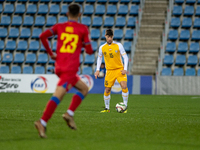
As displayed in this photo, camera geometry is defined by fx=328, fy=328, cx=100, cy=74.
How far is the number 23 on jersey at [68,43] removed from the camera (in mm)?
4383

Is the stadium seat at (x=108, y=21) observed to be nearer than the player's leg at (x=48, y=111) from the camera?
No

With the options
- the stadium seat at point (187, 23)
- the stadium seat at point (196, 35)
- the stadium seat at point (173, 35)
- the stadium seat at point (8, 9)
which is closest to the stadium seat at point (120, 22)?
the stadium seat at point (173, 35)

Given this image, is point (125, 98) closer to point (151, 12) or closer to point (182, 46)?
point (182, 46)

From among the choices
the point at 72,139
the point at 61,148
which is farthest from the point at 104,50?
the point at 61,148

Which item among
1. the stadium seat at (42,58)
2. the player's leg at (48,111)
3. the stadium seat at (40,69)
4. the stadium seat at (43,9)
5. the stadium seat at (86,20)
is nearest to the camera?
the player's leg at (48,111)

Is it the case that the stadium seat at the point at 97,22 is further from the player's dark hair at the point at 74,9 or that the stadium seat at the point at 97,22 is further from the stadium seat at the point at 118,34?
the player's dark hair at the point at 74,9

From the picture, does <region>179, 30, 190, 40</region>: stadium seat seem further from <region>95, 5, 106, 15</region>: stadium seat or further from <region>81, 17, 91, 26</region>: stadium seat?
<region>81, 17, 91, 26</region>: stadium seat

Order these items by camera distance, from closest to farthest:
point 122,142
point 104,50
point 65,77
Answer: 1. point 122,142
2. point 65,77
3. point 104,50

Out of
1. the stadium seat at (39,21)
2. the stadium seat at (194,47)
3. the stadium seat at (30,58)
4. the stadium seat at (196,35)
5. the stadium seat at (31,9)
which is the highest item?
the stadium seat at (31,9)

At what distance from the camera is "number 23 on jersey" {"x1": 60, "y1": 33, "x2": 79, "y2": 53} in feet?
14.4

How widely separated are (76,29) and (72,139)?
1462 millimetres

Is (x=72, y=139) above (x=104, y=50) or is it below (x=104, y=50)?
below

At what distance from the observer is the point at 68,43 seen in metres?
4.39

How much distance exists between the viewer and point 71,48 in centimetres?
440
